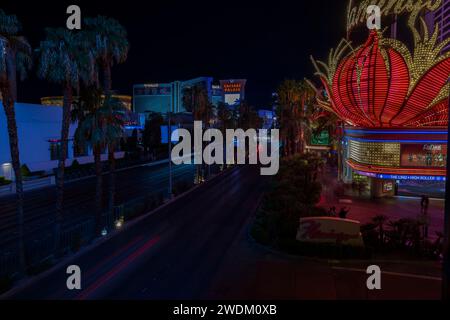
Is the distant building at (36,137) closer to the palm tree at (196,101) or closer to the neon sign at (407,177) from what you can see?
the palm tree at (196,101)

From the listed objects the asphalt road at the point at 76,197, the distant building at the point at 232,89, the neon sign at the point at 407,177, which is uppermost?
the distant building at the point at 232,89

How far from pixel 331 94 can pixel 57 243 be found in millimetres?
24120

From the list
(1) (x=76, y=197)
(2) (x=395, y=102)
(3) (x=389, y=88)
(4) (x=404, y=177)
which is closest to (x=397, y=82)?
(3) (x=389, y=88)

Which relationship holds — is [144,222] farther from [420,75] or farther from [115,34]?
[420,75]

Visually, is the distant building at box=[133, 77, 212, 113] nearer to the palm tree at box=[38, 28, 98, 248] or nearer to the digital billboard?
the digital billboard

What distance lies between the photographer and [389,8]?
98.3ft

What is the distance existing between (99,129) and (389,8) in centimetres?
2302

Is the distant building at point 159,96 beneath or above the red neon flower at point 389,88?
above

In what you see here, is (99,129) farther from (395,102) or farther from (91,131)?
(395,102)

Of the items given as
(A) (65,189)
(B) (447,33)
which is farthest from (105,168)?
(B) (447,33)

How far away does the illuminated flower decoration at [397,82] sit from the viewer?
26.0m

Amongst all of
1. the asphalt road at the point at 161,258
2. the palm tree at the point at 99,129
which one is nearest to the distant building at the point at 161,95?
the asphalt road at the point at 161,258

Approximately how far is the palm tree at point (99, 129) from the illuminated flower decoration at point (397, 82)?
1667cm

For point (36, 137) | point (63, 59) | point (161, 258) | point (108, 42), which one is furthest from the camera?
point (36, 137)
